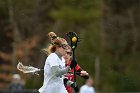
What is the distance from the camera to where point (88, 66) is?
41812 millimetres

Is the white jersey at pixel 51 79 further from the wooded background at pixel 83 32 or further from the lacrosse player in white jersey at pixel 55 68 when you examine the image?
the wooded background at pixel 83 32

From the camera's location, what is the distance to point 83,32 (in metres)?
43.5

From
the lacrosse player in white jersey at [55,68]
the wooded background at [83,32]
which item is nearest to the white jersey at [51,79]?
the lacrosse player in white jersey at [55,68]

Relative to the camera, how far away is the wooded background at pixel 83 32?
42.5 m

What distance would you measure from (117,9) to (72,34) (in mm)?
35465

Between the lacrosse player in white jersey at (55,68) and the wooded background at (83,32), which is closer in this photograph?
the lacrosse player in white jersey at (55,68)

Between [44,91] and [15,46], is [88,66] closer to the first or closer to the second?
[15,46]

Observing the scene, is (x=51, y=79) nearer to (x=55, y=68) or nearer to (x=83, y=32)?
(x=55, y=68)

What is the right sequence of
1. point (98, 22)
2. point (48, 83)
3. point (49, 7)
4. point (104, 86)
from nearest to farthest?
point (48, 83) < point (104, 86) < point (98, 22) < point (49, 7)

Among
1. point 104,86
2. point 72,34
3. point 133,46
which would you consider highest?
point 133,46

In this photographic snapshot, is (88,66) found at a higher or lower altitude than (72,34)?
higher

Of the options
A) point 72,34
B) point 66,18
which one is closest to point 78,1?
point 66,18

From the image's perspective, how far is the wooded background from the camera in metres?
42.5

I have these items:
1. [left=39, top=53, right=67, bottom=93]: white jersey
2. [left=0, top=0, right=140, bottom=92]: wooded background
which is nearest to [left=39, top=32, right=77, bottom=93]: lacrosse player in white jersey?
[left=39, top=53, right=67, bottom=93]: white jersey
